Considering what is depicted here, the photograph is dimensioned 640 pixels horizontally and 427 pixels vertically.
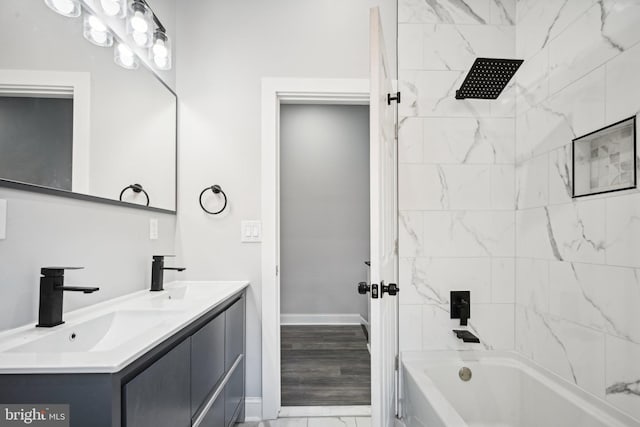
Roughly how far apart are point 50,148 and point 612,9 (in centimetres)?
213

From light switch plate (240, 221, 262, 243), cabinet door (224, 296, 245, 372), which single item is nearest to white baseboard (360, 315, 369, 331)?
cabinet door (224, 296, 245, 372)

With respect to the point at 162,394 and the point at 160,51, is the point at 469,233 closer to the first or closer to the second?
the point at 162,394

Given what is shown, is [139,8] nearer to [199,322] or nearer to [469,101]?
[199,322]

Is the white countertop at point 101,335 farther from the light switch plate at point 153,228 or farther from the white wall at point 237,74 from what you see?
the white wall at point 237,74

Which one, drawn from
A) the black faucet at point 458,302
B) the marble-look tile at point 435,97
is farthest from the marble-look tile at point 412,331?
the marble-look tile at point 435,97

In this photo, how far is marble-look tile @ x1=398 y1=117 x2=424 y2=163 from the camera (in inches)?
77.8

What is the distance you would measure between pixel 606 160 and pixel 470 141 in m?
0.72

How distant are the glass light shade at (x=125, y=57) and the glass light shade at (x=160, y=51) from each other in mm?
210

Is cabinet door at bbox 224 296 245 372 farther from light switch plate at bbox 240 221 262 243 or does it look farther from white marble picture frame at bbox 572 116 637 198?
white marble picture frame at bbox 572 116 637 198

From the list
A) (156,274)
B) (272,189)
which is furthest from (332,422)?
(272,189)

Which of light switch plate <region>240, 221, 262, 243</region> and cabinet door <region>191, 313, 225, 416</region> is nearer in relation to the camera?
cabinet door <region>191, 313, 225, 416</region>

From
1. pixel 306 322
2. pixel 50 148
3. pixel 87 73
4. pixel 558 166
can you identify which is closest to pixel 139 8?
pixel 87 73

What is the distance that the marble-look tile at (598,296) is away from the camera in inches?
48.5

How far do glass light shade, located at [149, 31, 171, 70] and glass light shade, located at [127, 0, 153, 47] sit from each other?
0.06 m
